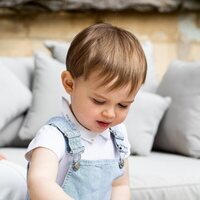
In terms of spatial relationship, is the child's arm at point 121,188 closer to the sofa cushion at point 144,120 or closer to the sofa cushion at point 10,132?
the sofa cushion at point 144,120

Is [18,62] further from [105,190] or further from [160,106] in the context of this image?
[105,190]

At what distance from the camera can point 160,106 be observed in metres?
2.84

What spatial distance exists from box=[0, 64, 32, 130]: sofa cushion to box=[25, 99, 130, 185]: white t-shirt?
44.6 inches

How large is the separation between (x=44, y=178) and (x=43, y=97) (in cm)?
141

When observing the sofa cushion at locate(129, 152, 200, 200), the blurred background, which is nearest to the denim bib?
the sofa cushion at locate(129, 152, 200, 200)

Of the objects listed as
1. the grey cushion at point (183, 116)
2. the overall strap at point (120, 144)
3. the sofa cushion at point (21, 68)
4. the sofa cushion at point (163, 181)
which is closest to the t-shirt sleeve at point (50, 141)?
the overall strap at point (120, 144)

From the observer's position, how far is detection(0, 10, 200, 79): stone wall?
3760mm

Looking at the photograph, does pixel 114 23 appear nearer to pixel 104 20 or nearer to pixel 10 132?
pixel 104 20

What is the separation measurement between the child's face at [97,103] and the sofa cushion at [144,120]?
1.21 meters

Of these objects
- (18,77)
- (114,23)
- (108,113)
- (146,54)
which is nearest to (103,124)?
(108,113)

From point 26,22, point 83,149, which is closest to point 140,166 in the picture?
point 83,149

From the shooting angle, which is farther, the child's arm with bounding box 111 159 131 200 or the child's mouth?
the child's arm with bounding box 111 159 131 200

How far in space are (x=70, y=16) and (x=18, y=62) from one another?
94 cm

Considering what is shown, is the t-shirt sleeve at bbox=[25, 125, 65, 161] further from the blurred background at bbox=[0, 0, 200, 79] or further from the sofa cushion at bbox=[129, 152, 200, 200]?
the blurred background at bbox=[0, 0, 200, 79]
